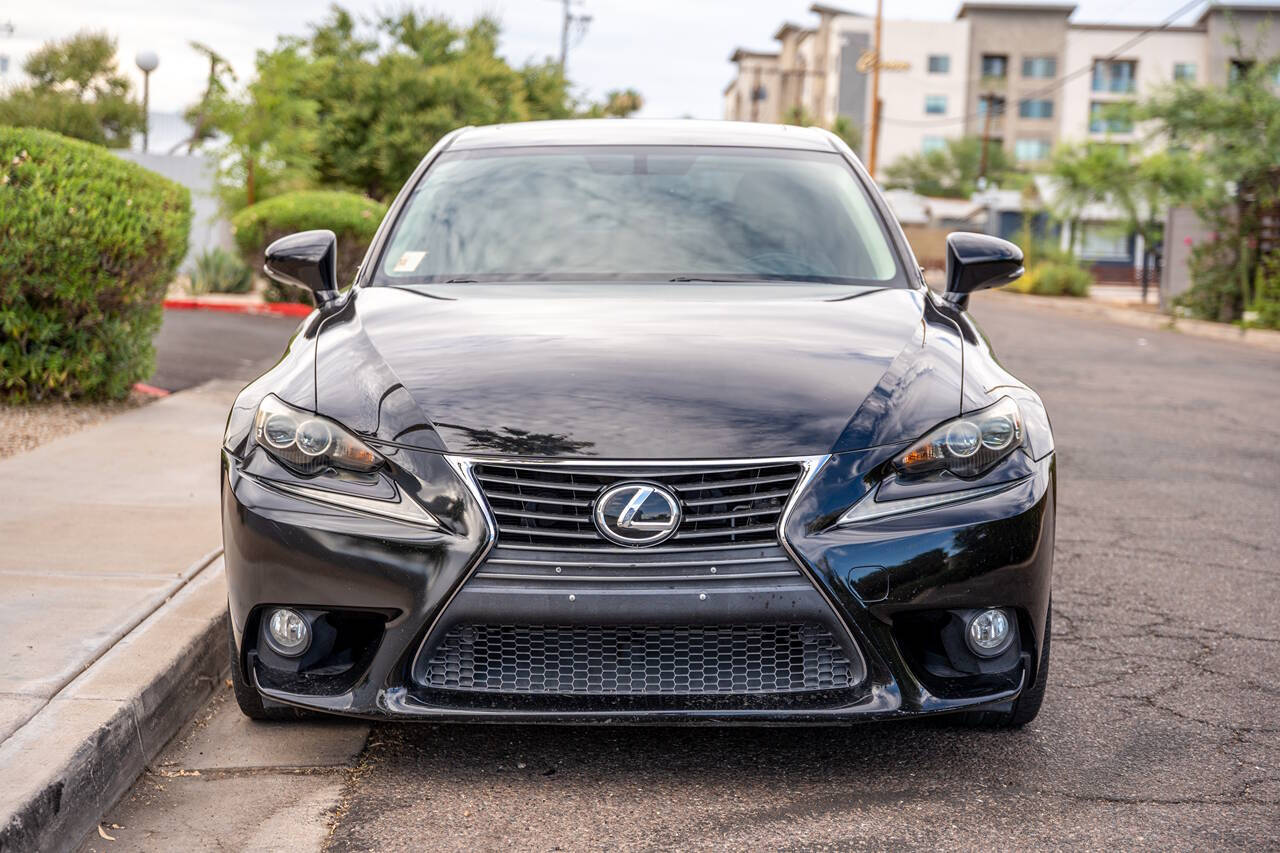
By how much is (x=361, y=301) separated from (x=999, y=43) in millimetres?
86521

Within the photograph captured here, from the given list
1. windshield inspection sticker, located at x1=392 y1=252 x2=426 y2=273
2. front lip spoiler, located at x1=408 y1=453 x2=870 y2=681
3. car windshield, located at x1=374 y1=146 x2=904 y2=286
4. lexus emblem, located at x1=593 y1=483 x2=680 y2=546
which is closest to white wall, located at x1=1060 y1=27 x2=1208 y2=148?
car windshield, located at x1=374 y1=146 x2=904 y2=286

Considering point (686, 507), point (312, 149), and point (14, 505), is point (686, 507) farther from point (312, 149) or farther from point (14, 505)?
point (312, 149)

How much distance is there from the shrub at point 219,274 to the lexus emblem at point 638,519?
A: 16713 millimetres

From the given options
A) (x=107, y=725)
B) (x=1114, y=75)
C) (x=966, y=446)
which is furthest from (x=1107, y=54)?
(x=107, y=725)

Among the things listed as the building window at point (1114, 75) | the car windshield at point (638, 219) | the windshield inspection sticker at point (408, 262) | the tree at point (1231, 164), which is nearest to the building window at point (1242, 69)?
the tree at point (1231, 164)

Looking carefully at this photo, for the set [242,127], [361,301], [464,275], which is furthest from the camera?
[242,127]

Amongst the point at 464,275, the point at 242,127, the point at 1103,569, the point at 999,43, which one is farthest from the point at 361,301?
the point at 999,43

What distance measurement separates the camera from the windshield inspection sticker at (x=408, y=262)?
14.0 ft

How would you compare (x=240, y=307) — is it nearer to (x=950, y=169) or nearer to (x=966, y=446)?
(x=966, y=446)

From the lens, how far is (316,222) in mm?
17016

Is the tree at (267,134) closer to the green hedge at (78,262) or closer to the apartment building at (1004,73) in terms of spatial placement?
the green hedge at (78,262)

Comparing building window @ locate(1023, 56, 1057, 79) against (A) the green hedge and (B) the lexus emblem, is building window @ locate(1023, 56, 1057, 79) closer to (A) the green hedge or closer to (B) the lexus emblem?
(A) the green hedge

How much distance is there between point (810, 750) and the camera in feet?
11.4

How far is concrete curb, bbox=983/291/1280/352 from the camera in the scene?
19594 millimetres
